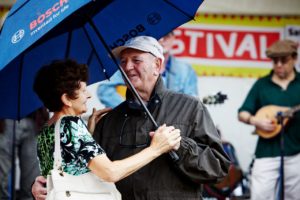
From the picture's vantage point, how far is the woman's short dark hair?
14.1 ft

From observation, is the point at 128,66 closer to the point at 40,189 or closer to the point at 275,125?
the point at 40,189

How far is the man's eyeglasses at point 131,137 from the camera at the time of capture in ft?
15.4

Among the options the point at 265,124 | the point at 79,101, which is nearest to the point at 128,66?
the point at 79,101

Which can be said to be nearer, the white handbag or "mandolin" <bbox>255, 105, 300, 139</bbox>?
the white handbag

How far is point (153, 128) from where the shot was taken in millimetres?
4695

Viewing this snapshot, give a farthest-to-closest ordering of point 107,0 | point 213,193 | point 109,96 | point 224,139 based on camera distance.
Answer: point 224,139 → point 213,193 → point 109,96 → point 107,0

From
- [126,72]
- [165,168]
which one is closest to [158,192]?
[165,168]

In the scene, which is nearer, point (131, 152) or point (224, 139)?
point (131, 152)

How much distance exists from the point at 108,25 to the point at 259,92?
9.88 ft

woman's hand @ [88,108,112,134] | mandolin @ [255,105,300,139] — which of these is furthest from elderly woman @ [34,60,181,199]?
mandolin @ [255,105,300,139]

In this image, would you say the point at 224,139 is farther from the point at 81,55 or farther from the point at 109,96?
the point at 81,55

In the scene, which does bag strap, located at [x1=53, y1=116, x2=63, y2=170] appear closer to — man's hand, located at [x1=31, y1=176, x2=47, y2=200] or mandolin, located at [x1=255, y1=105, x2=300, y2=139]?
man's hand, located at [x1=31, y1=176, x2=47, y2=200]

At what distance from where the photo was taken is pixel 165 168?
4.63 meters

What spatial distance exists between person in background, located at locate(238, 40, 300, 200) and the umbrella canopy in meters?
2.57
